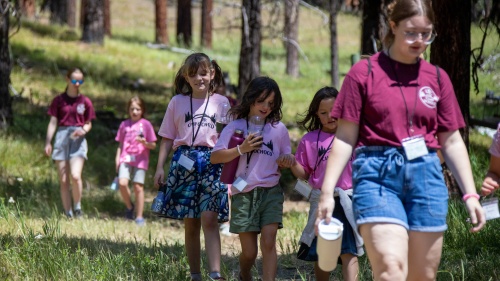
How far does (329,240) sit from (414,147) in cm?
63

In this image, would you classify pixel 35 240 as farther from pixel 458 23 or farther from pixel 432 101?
pixel 458 23

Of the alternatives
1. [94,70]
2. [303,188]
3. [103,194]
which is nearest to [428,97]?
[303,188]

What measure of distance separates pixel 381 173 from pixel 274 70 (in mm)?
25790

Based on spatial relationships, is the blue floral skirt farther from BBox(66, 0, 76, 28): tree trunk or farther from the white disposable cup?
BBox(66, 0, 76, 28): tree trunk

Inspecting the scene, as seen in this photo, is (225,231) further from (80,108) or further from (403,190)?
(403,190)

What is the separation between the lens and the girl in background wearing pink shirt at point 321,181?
5758mm

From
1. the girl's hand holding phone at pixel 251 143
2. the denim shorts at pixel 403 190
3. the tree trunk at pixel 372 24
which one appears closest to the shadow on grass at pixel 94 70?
the tree trunk at pixel 372 24

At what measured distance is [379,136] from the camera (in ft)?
14.6

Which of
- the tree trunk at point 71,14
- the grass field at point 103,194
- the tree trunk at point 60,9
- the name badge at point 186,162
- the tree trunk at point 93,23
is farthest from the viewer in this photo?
the tree trunk at point 71,14

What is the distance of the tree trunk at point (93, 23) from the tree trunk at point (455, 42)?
51.9 ft

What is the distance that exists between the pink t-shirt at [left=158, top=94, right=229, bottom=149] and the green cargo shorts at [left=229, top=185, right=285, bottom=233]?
0.70 m

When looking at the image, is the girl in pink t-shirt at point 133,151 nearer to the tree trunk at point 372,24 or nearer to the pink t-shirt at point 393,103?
the tree trunk at point 372,24

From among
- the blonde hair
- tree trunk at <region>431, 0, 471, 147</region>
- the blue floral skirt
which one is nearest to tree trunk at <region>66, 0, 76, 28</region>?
tree trunk at <region>431, 0, 471, 147</region>

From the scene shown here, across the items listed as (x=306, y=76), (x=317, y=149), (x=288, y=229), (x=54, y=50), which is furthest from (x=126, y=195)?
(x=306, y=76)
